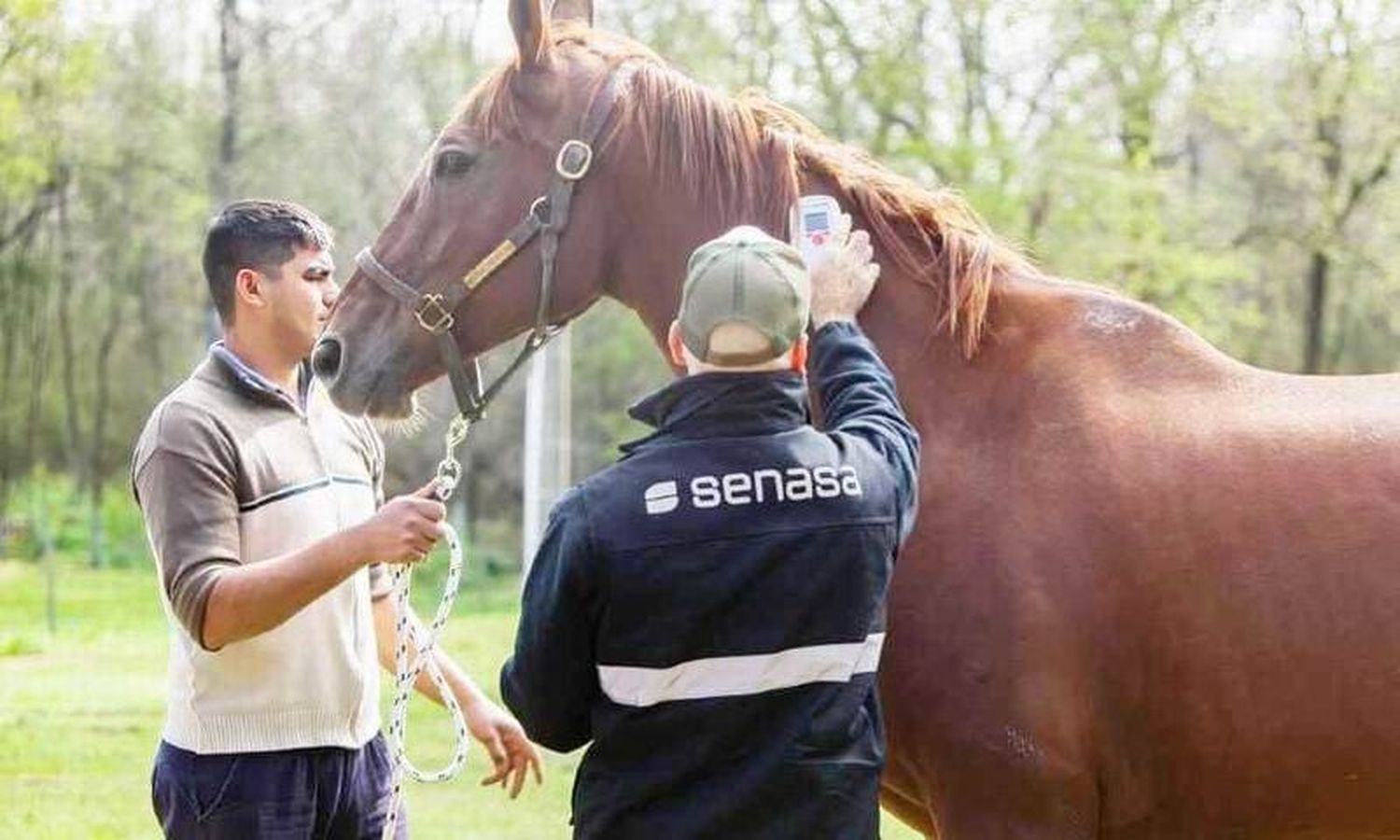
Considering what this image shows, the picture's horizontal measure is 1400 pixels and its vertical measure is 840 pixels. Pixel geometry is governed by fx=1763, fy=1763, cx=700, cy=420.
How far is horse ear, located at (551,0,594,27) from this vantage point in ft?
13.6

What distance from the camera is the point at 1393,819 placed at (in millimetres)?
3545

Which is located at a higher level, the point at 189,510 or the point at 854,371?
the point at 854,371

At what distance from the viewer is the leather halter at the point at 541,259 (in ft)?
12.5

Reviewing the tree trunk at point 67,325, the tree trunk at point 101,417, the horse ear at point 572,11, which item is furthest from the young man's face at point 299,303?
the tree trunk at point 67,325

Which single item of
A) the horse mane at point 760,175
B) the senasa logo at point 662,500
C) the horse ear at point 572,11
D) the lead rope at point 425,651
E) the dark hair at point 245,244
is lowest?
the lead rope at point 425,651

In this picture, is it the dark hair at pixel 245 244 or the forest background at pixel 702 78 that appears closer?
the dark hair at pixel 245 244

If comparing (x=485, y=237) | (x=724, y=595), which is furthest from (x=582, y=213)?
(x=724, y=595)

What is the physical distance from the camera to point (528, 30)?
12.5 ft

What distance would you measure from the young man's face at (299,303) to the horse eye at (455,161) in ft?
1.13

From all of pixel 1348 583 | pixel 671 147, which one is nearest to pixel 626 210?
pixel 671 147

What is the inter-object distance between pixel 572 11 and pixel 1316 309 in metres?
25.9

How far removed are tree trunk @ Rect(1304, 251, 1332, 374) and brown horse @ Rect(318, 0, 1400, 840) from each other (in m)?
25.6

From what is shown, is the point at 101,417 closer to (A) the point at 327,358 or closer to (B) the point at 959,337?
(A) the point at 327,358

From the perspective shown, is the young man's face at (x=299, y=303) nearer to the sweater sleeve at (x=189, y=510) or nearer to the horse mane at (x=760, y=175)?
the sweater sleeve at (x=189, y=510)
